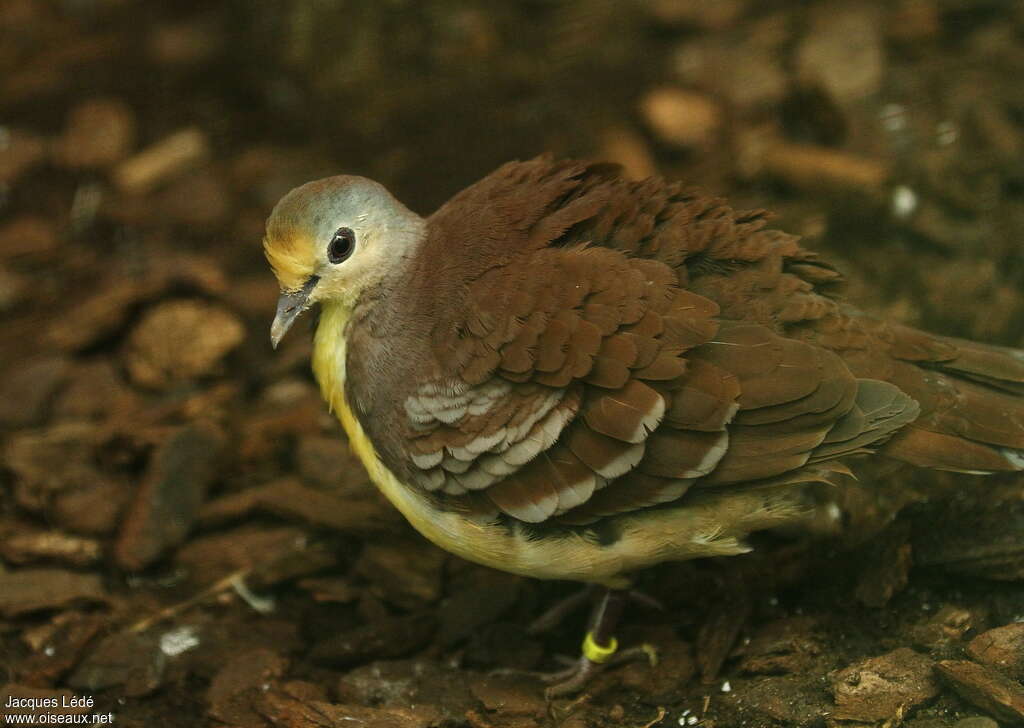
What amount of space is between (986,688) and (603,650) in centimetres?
129

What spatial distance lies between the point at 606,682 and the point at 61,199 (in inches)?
166

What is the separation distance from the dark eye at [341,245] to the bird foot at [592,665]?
1605 mm

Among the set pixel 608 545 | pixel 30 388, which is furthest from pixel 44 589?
pixel 608 545

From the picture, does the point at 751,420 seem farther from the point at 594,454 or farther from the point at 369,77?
the point at 369,77

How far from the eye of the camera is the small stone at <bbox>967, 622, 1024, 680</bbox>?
3.16 metres

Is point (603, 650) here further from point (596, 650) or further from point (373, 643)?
point (373, 643)

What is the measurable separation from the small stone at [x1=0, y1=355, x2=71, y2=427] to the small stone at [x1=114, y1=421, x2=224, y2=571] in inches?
32.2

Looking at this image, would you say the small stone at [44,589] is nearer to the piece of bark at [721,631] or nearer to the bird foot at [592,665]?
the bird foot at [592,665]

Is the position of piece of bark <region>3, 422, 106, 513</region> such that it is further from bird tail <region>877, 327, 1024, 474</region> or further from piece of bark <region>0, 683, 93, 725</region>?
bird tail <region>877, 327, 1024, 474</region>

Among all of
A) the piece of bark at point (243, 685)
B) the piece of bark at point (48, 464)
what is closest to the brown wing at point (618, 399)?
the piece of bark at point (243, 685)

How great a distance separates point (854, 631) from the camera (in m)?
3.58

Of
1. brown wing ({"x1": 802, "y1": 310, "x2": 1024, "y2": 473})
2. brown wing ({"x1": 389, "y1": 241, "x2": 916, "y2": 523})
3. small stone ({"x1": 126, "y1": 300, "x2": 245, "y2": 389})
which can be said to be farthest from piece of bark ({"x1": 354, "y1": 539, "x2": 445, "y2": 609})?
brown wing ({"x1": 802, "y1": 310, "x2": 1024, "y2": 473})

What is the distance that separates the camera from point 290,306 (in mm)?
3797

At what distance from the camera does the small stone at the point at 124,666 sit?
12.8ft
